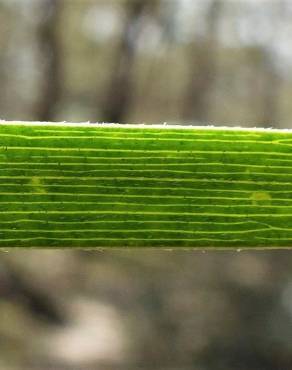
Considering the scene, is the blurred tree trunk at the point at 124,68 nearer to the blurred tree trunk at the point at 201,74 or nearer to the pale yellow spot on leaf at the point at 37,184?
the blurred tree trunk at the point at 201,74

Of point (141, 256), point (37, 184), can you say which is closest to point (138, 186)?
point (37, 184)

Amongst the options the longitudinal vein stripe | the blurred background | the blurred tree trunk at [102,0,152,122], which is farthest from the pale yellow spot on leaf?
the blurred tree trunk at [102,0,152,122]

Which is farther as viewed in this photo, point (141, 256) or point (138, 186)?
point (141, 256)

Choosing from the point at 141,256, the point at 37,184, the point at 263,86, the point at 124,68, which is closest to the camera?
the point at 37,184

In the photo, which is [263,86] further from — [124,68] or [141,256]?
[141,256]

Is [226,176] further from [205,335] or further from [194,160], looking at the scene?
[205,335]

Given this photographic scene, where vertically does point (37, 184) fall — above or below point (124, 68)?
below

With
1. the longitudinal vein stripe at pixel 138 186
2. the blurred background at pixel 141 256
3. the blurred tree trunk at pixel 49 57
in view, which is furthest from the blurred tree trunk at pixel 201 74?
the longitudinal vein stripe at pixel 138 186
